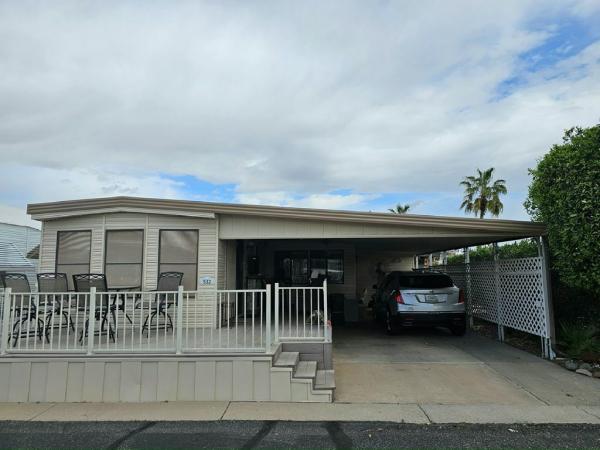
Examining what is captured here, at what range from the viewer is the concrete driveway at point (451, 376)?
5586mm

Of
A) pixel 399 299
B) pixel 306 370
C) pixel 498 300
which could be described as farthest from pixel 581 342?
pixel 306 370

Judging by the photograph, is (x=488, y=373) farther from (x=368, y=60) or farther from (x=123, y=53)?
(x=123, y=53)

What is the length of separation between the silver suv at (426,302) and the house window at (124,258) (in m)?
5.55

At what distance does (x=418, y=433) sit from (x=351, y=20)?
729cm

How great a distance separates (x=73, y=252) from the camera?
355 inches

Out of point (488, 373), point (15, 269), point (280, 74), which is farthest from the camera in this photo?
point (15, 269)

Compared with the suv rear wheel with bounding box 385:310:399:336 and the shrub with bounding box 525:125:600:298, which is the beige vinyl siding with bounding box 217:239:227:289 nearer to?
the suv rear wheel with bounding box 385:310:399:336

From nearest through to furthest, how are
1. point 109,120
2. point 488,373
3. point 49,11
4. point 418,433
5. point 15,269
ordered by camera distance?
1. point 418,433
2. point 488,373
3. point 49,11
4. point 109,120
5. point 15,269

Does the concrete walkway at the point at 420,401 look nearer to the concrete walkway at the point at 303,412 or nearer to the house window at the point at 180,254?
the concrete walkway at the point at 303,412

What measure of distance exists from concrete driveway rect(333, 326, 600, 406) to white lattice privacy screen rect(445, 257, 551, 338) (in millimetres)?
657

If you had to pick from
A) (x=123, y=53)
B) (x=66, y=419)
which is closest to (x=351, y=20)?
(x=123, y=53)

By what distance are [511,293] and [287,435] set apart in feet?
22.6

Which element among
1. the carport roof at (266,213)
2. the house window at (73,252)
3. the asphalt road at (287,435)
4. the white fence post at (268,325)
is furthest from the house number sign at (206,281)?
the asphalt road at (287,435)

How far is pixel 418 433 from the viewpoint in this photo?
440 centimetres
